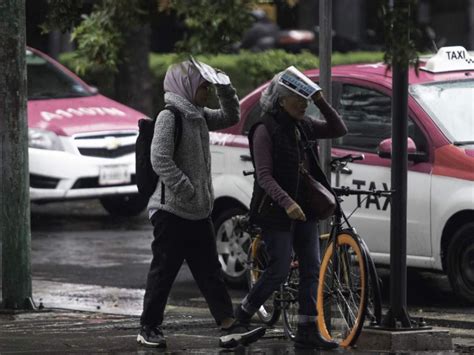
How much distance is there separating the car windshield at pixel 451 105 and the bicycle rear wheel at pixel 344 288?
2.34 metres

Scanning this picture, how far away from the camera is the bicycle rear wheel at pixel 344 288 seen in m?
8.27

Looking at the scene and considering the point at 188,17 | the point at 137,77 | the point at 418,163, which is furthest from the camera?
the point at 137,77

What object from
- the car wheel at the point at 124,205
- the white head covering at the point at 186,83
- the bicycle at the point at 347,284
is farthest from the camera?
the car wheel at the point at 124,205

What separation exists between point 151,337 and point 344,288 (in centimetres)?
115

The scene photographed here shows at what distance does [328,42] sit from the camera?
8898mm

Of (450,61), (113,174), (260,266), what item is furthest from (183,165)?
(113,174)

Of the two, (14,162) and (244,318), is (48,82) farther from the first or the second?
(244,318)

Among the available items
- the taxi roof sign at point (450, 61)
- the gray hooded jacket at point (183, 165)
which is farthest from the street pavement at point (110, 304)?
the taxi roof sign at point (450, 61)

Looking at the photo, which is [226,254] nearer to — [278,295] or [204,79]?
[278,295]

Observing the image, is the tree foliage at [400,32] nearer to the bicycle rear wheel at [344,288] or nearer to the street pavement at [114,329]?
the bicycle rear wheel at [344,288]

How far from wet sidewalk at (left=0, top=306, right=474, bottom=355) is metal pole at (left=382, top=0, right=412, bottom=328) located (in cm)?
33

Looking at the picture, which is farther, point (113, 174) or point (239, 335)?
point (113, 174)

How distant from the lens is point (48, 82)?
16281mm

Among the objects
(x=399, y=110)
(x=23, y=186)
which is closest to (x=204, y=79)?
(x=399, y=110)
